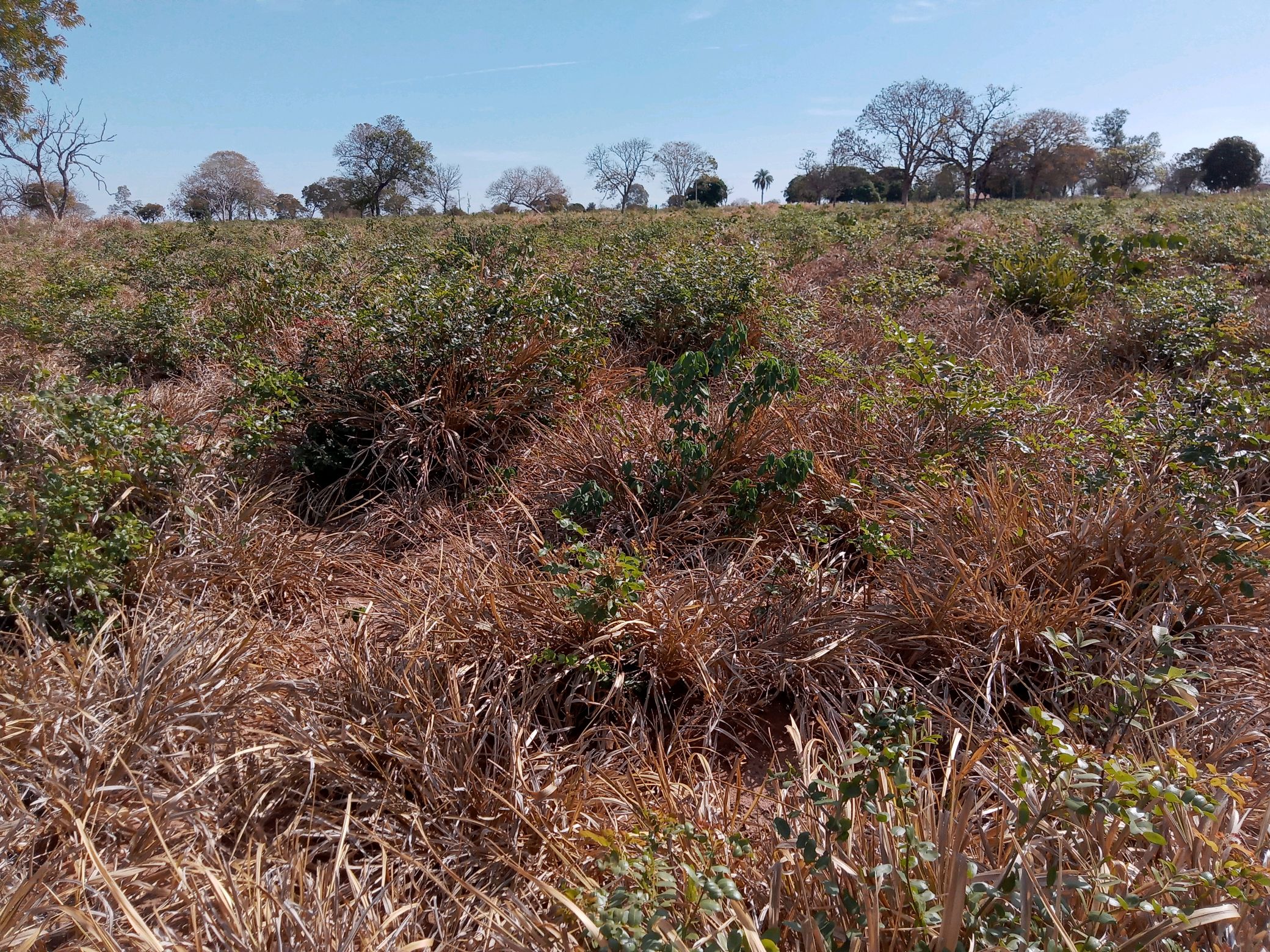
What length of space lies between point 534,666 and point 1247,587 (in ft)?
7.08

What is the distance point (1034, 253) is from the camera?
6.46 meters

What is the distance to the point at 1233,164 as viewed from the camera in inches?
1570

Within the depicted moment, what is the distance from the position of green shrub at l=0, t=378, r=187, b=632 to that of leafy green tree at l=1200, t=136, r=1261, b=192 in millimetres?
52025

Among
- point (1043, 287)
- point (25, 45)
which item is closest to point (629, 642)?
point (1043, 287)

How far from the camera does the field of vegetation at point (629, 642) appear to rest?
57.1 inches

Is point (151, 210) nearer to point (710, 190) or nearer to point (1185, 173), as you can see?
point (710, 190)

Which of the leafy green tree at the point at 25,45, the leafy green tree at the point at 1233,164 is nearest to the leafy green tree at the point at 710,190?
the leafy green tree at the point at 1233,164

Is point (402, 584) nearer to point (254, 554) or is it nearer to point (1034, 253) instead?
point (254, 554)

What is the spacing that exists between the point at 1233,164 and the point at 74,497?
2139 inches

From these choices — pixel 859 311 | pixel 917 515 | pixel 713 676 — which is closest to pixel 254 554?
pixel 713 676

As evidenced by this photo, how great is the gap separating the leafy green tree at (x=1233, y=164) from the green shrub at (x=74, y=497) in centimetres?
5202

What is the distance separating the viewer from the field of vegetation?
145 centimetres

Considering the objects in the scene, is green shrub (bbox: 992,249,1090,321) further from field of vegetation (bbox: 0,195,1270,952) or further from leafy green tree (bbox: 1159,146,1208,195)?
leafy green tree (bbox: 1159,146,1208,195)

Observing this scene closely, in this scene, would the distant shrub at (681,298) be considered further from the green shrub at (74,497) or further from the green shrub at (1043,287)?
the green shrub at (74,497)
